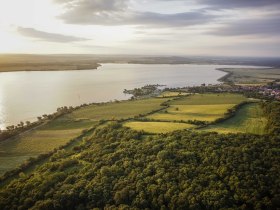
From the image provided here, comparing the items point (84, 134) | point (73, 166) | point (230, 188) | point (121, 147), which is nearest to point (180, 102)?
point (84, 134)

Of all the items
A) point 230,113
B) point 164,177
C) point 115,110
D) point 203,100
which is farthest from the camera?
point 203,100

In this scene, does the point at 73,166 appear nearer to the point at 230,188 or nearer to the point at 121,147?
the point at 121,147

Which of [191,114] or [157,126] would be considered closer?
[157,126]

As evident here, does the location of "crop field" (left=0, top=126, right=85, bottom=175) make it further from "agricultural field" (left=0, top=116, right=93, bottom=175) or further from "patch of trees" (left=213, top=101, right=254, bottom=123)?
"patch of trees" (left=213, top=101, right=254, bottom=123)

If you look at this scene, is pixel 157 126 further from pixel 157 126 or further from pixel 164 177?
pixel 164 177

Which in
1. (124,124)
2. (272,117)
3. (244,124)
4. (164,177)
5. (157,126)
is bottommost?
(164,177)

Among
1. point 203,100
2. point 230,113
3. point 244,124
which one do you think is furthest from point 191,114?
point 203,100

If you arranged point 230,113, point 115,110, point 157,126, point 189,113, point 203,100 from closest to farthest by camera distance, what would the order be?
1. point 157,126
2. point 230,113
3. point 189,113
4. point 115,110
5. point 203,100
